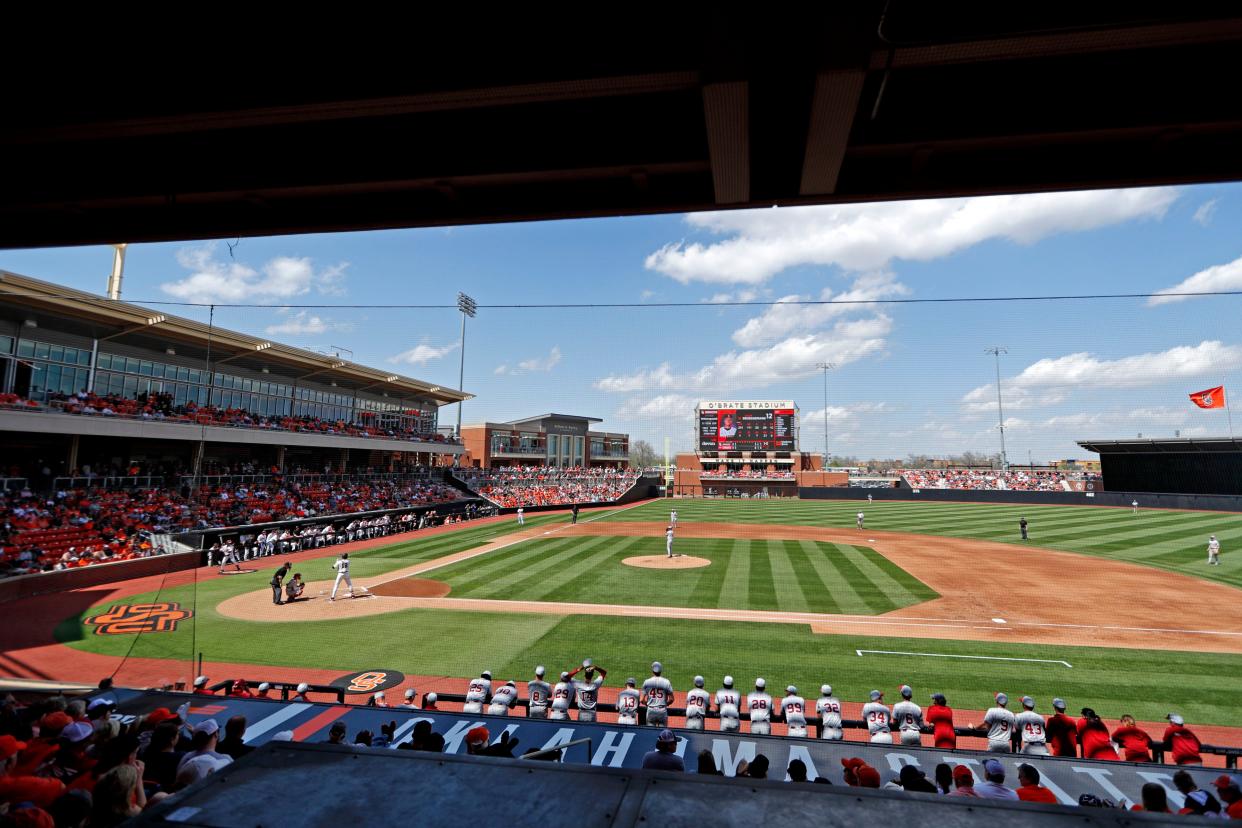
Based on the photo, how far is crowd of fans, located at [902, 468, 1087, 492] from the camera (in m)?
61.2

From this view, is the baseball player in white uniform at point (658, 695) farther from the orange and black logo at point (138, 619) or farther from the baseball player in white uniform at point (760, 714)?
the orange and black logo at point (138, 619)

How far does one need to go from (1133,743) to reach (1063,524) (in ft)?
124

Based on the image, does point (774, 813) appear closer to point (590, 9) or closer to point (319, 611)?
point (590, 9)

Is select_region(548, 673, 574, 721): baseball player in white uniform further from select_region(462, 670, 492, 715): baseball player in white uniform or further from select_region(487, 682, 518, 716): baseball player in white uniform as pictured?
select_region(462, 670, 492, 715): baseball player in white uniform

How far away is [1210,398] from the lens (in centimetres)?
4750

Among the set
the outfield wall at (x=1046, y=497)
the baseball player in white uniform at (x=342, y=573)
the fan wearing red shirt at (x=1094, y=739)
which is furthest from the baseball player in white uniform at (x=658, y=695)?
the outfield wall at (x=1046, y=497)

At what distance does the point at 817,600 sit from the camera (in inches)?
680

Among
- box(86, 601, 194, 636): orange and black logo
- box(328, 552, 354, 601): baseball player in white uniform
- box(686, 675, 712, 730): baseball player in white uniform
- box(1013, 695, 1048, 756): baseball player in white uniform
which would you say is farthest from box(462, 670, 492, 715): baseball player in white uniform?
box(328, 552, 354, 601): baseball player in white uniform

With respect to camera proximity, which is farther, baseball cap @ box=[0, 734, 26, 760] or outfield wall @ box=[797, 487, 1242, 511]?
outfield wall @ box=[797, 487, 1242, 511]

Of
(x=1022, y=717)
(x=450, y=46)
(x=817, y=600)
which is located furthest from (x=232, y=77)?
(x=817, y=600)

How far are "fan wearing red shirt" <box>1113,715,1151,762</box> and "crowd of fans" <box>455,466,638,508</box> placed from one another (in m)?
41.9

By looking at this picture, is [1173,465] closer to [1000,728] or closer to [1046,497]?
[1046,497]

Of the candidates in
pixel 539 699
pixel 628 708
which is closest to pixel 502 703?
pixel 539 699

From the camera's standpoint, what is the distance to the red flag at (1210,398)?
46.8m
